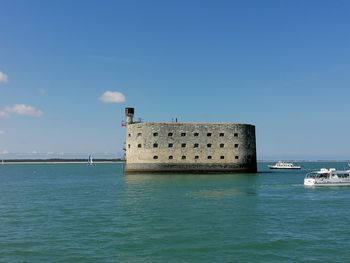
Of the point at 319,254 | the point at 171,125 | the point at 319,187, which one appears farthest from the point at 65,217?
the point at 171,125

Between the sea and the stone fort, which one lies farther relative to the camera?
the stone fort

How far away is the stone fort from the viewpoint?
5875 centimetres

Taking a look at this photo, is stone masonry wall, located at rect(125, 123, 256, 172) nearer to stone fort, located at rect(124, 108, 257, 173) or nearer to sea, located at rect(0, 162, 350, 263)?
stone fort, located at rect(124, 108, 257, 173)

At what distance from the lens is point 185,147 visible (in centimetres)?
5897

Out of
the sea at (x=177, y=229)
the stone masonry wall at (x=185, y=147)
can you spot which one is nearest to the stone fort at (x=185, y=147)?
the stone masonry wall at (x=185, y=147)

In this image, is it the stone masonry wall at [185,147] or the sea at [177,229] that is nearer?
the sea at [177,229]

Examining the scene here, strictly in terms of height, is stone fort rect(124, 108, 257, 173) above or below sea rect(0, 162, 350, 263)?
above

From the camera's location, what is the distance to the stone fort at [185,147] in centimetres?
5875

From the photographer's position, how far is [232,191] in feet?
124

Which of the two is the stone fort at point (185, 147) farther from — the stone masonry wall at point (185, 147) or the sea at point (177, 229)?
the sea at point (177, 229)

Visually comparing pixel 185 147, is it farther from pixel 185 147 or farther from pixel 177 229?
→ pixel 177 229

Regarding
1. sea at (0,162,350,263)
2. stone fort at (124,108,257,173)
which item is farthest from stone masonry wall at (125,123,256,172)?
sea at (0,162,350,263)

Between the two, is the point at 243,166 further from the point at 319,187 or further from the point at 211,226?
the point at 211,226

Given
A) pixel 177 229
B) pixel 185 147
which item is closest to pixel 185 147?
pixel 185 147
